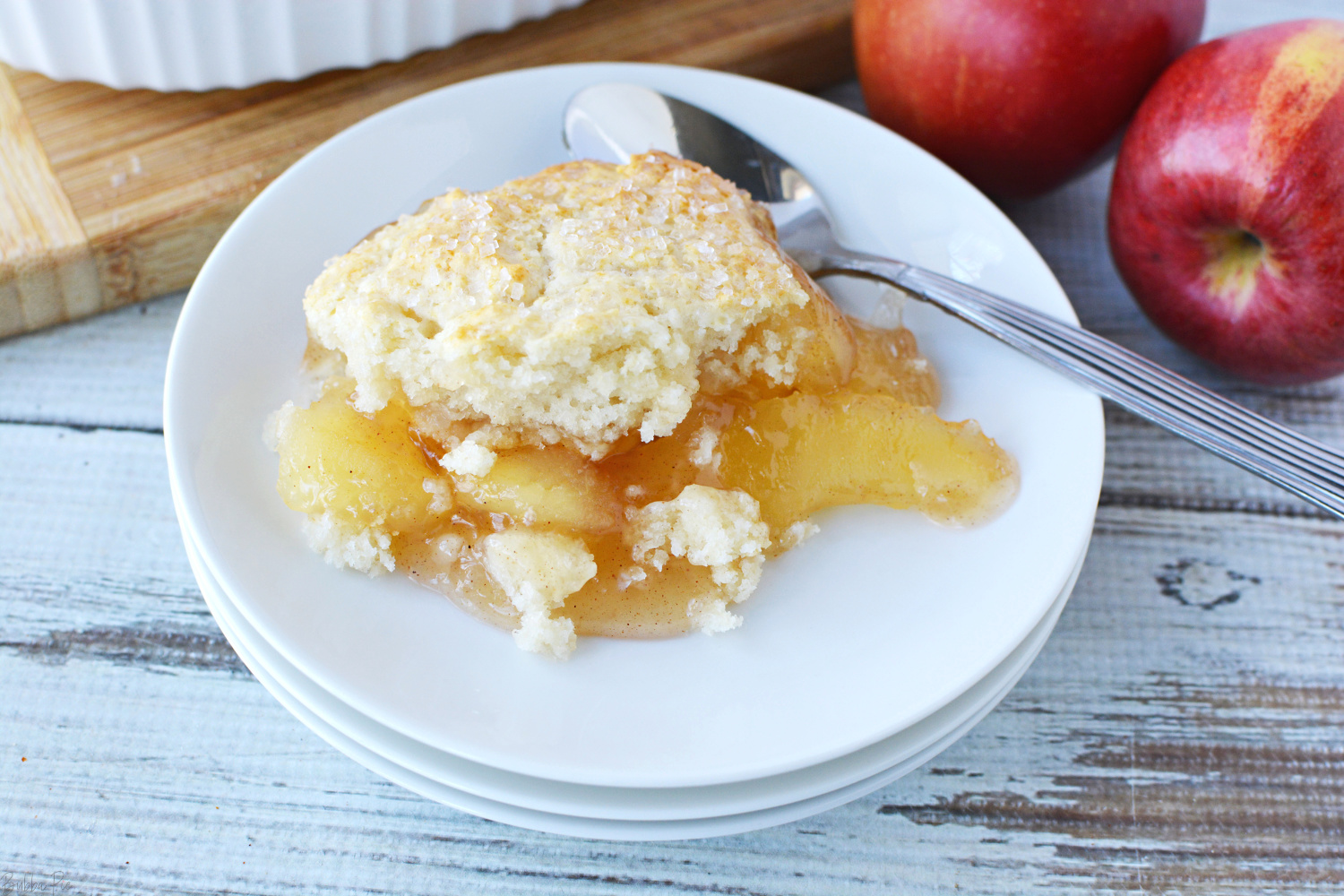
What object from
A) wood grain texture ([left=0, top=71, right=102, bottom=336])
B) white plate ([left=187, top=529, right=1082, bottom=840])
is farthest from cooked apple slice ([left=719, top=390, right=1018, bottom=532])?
wood grain texture ([left=0, top=71, right=102, bottom=336])

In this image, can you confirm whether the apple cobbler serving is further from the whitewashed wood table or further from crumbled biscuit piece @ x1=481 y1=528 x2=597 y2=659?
the whitewashed wood table

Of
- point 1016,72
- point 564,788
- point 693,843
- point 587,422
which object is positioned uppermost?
point 1016,72

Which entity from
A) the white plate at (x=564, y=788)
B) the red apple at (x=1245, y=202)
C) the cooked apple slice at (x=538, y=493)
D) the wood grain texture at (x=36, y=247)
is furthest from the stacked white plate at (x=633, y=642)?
the wood grain texture at (x=36, y=247)

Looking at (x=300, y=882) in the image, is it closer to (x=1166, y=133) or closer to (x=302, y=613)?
(x=302, y=613)

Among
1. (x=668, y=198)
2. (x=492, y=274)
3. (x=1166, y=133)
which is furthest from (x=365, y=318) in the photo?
(x=1166, y=133)

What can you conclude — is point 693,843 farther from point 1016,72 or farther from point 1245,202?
point 1016,72

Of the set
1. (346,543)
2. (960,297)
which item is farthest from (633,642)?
(960,297)
